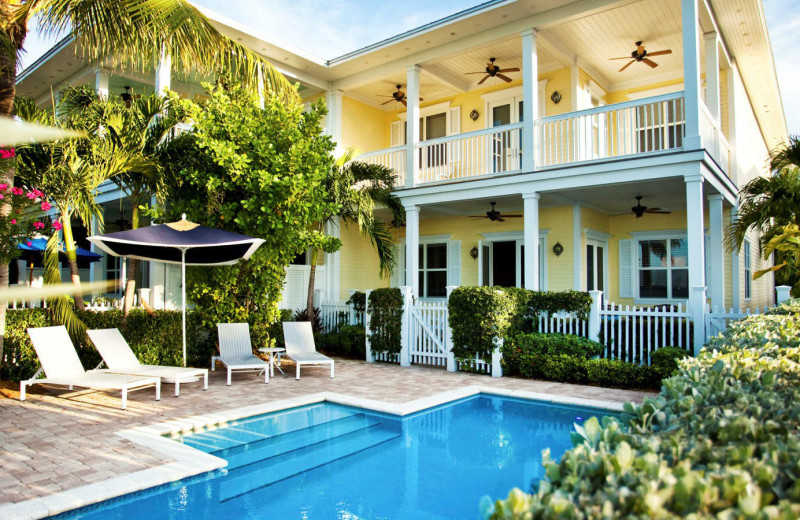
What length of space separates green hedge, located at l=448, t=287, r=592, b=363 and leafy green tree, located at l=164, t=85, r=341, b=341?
2867 millimetres

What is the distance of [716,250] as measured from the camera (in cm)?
1155

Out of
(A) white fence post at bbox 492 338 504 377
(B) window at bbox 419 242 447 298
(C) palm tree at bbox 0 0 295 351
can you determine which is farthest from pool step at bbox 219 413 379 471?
(B) window at bbox 419 242 447 298

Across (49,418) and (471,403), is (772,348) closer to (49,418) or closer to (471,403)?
(471,403)

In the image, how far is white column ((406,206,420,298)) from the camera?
13328 millimetres

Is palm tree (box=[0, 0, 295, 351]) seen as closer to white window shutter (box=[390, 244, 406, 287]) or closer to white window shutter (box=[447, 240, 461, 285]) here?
white window shutter (box=[447, 240, 461, 285])

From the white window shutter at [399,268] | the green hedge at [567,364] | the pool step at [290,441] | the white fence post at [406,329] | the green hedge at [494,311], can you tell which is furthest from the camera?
the white window shutter at [399,268]

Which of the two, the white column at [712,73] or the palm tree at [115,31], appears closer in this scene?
the palm tree at [115,31]

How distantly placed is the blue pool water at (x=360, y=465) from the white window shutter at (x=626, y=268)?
767cm

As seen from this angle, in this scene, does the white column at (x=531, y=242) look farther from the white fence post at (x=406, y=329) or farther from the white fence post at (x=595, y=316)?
the white fence post at (x=406, y=329)

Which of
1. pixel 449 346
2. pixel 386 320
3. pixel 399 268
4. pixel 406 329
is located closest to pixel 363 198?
pixel 386 320

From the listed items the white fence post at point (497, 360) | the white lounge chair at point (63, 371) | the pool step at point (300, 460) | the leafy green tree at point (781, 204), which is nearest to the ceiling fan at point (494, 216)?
the white fence post at point (497, 360)

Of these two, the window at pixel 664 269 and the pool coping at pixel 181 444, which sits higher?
the window at pixel 664 269

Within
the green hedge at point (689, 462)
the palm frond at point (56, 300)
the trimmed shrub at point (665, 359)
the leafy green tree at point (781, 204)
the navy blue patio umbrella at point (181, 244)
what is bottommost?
the trimmed shrub at point (665, 359)

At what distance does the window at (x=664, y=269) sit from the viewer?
43.9 feet
